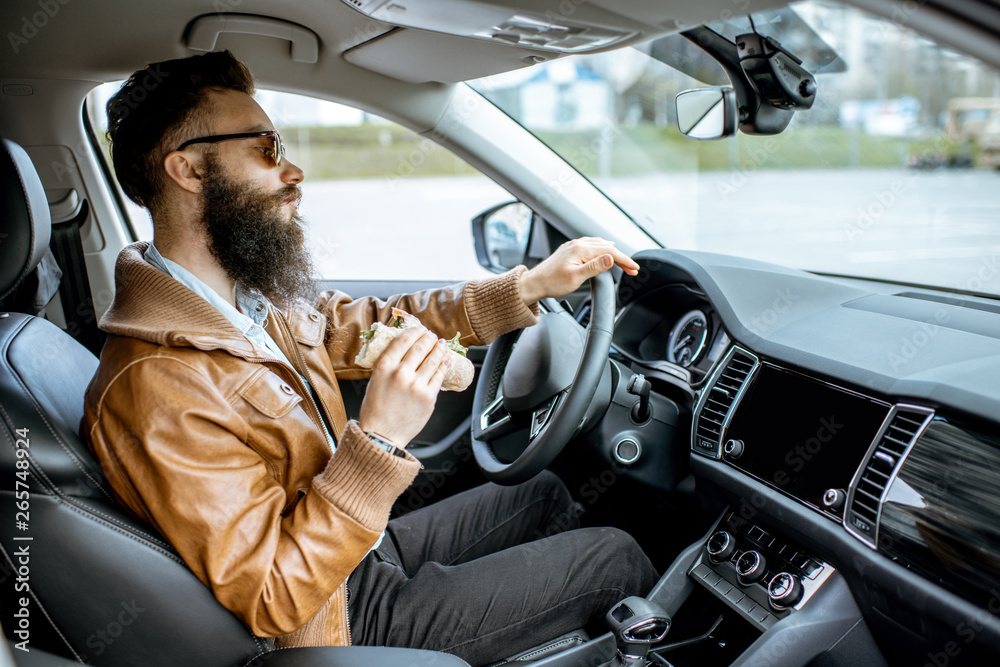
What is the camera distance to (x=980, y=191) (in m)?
7.32

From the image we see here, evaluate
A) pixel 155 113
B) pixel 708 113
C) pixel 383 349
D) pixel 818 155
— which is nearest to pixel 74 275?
pixel 155 113

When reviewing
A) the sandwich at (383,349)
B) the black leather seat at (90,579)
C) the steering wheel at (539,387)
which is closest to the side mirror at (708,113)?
the steering wheel at (539,387)

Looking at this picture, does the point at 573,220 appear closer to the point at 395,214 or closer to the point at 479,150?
the point at 479,150

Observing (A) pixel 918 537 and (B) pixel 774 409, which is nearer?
(A) pixel 918 537

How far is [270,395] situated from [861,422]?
116cm

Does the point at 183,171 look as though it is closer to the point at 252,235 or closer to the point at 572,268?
the point at 252,235

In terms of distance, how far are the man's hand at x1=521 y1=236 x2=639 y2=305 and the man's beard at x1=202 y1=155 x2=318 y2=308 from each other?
0.60 m

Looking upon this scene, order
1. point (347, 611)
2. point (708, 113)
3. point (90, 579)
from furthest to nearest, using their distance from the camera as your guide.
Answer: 1. point (708, 113)
2. point (347, 611)
3. point (90, 579)

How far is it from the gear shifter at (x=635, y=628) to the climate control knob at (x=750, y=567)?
0.23 m

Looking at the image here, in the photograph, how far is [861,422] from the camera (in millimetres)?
1460

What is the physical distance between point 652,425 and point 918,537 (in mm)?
740

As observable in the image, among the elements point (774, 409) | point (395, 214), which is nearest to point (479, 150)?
point (774, 409)

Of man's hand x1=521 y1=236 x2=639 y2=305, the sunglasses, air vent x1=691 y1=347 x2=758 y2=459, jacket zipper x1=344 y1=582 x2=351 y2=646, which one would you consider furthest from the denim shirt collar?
air vent x1=691 y1=347 x2=758 y2=459

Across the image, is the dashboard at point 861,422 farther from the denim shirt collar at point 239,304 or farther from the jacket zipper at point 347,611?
the denim shirt collar at point 239,304
